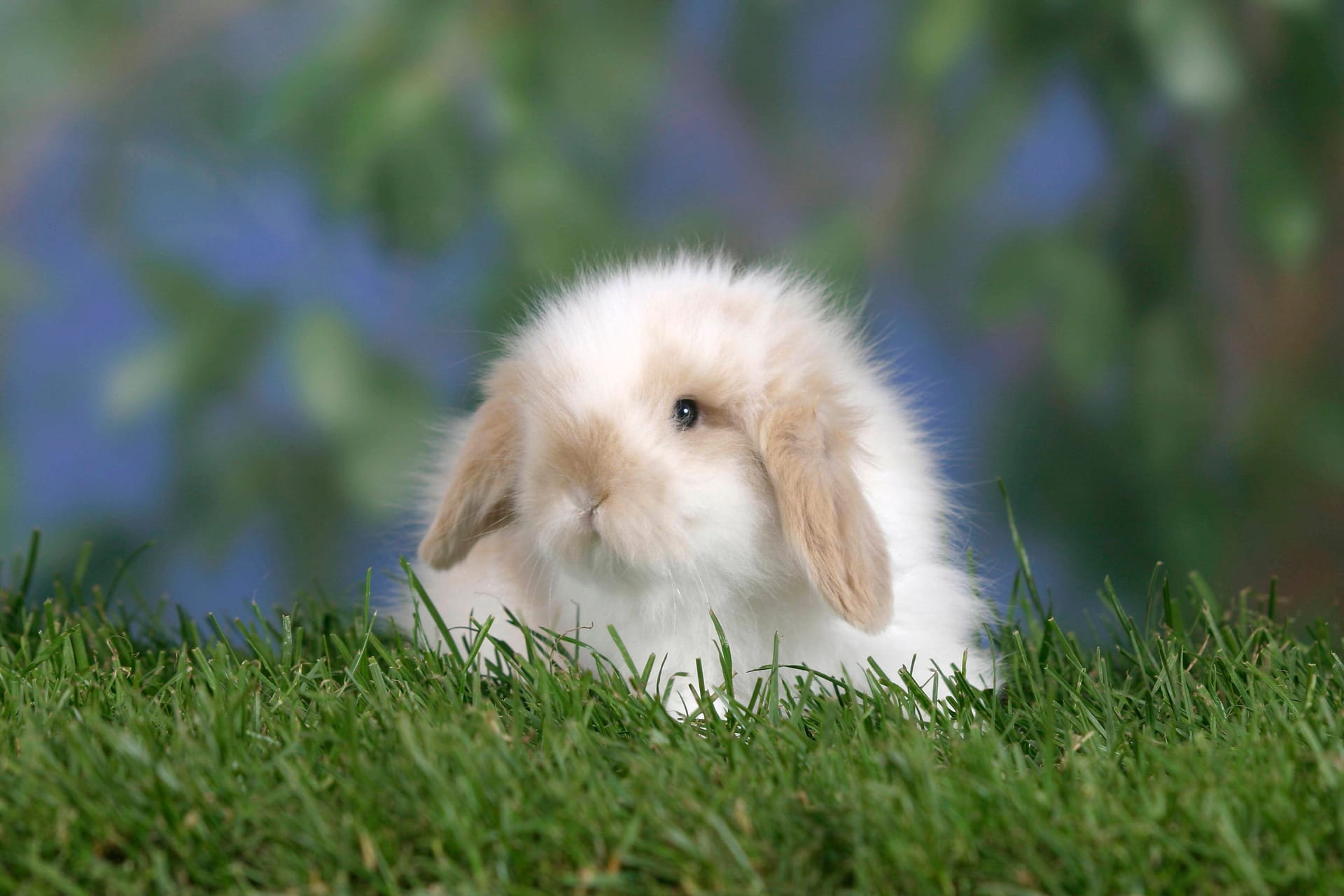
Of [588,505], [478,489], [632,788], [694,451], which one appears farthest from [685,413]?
[632,788]

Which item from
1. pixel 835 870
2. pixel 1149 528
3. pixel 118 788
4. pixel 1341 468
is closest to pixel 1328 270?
pixel 1341 468

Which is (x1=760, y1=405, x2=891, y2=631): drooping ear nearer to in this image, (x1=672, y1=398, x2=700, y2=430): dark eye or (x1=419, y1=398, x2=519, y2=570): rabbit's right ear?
(x1=672, y1=398, x2=700, y2=430): dark eye

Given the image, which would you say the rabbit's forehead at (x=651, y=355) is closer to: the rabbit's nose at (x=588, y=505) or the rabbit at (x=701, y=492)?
the rabbit at (x=701, y=492)

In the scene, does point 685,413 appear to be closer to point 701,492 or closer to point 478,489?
point 701,492

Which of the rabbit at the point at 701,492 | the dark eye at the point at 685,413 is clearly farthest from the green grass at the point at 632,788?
the dark eye at the point at 685,413

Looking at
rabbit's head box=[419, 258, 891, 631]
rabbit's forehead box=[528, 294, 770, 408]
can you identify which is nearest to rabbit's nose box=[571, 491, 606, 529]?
rabbit's head box=[419, 258, 891, 631]

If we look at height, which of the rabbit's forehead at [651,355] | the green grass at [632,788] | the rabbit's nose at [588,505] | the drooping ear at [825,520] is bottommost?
the green grass at [632,788]
